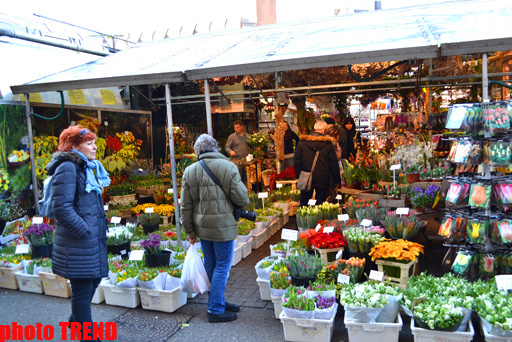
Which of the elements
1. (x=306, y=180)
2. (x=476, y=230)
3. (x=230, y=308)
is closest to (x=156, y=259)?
(x=230, y=308)

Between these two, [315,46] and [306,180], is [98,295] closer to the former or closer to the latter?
[306,180]

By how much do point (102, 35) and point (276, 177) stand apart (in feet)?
15.1

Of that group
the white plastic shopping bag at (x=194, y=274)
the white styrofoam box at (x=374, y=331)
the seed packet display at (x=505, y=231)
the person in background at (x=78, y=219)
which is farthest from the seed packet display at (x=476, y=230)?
the person in background at (x=78, y=219)

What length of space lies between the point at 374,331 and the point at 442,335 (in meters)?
0.47

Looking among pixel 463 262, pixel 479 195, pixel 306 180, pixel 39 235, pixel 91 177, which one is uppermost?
pixel 91 177

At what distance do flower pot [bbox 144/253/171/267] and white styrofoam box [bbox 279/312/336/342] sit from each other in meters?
1.65

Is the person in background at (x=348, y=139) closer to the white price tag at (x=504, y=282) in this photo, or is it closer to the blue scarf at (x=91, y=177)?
the white price tag at (x=504, y=282)

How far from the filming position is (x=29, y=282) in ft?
15.6

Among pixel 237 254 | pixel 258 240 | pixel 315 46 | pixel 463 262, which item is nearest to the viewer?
pixel 463 262

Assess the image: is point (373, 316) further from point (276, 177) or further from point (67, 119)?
point (67, 119)

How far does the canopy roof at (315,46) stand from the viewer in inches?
154

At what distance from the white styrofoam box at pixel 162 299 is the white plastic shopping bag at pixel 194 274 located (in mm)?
265

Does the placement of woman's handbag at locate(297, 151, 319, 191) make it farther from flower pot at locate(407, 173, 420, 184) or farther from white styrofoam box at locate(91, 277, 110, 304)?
white styrofoam box at locate(91, 277, 110, 304)

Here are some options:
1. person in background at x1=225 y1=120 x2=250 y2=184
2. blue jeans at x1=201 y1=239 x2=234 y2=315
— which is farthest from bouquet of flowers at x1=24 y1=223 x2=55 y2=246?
person in background at x1=225 y1=120 x2=250 y2=184
